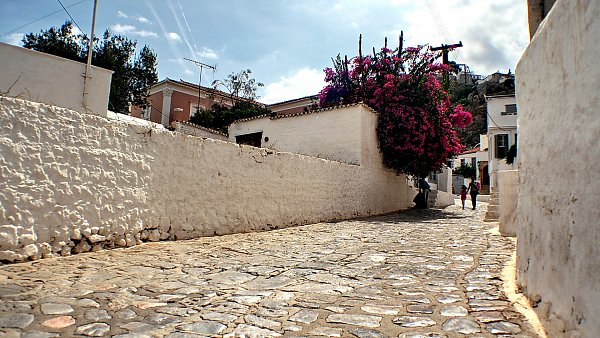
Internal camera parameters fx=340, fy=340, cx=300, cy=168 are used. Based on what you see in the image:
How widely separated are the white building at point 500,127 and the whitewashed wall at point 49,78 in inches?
1093

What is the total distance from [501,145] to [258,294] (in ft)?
101

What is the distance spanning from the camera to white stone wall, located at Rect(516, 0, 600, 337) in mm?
1604

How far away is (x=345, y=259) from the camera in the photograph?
455 centimetres

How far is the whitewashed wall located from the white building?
27.8 meters

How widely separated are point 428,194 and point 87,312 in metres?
17.2

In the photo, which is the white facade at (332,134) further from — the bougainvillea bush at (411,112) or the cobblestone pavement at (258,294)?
the cobblestone pavement at (258,294)

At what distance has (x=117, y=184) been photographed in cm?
457

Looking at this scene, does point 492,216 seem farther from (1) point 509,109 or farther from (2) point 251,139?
(1) point 509,109

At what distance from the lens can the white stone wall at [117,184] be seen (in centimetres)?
358

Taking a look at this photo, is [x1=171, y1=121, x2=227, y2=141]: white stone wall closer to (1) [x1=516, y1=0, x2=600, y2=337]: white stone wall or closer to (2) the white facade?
(2) the white facade

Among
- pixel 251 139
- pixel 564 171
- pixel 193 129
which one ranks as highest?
pixel 193 129

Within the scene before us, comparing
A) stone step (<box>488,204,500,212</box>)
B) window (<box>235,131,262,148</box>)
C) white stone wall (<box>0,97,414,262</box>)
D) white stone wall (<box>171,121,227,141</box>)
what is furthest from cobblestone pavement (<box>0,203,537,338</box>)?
white stone wall (<box>171,121,227,141</box>)

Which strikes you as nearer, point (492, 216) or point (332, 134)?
point (492, 216)

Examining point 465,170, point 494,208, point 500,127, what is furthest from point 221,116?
point 465,170
